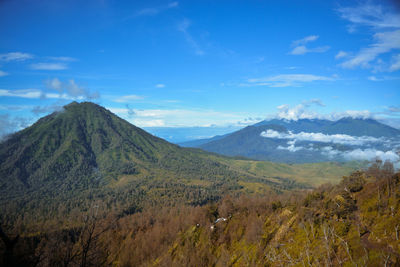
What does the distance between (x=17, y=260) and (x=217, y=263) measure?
6988 centimetres

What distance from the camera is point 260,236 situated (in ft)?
220

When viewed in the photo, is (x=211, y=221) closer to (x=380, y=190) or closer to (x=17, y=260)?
(x=380, y=190)

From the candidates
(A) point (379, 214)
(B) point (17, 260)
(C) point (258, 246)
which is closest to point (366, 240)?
(A) point (379, 214)

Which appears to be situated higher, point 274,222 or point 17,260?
point 17,260

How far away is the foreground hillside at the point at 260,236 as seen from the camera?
1566 centimetres

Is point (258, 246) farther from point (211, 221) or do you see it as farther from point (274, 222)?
point (211, 221)

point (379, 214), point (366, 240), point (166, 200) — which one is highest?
point (379, 214)

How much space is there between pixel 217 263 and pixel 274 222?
77.2 feet

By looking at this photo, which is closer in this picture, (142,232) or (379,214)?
(379,214)

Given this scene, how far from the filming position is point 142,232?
4550 inches

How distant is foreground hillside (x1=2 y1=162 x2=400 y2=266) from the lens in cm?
1566

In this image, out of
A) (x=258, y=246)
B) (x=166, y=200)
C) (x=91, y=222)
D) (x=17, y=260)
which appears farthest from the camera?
(x=166, y=200)

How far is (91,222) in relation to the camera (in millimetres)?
15430

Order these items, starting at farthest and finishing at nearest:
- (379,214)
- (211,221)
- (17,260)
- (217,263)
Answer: (211,221), (217,263), (379,214), (17,260)
